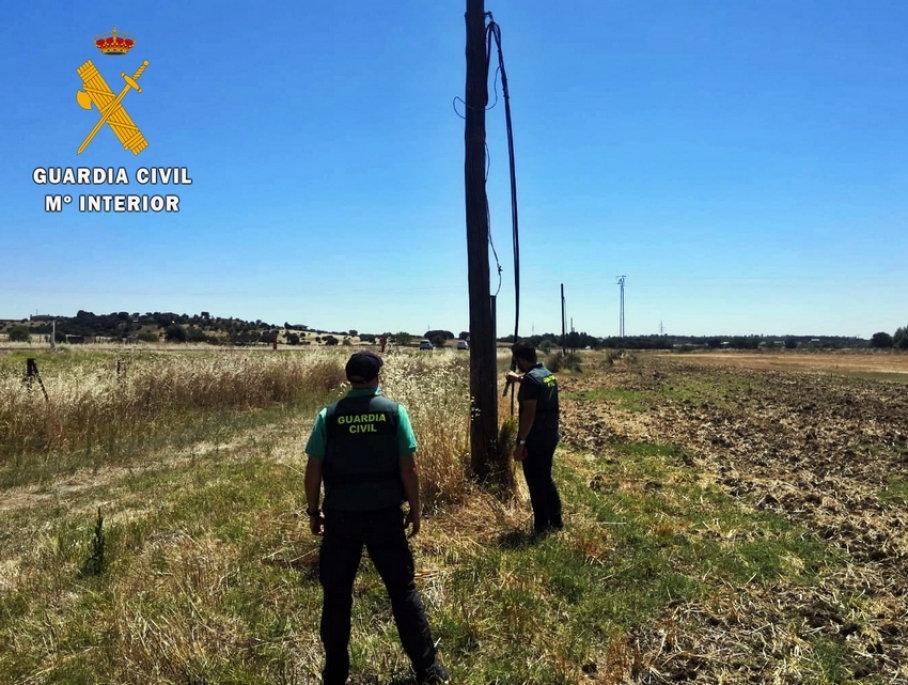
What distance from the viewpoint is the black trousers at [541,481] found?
5777 mm

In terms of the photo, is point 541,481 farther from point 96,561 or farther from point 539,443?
point 96,561

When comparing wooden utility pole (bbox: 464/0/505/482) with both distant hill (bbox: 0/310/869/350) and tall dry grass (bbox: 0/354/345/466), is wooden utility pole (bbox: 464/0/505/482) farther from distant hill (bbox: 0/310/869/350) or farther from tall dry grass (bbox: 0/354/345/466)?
distant hill (bbox: 0/310/869/350)

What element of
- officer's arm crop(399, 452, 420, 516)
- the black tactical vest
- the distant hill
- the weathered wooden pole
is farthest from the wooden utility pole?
the distant hill

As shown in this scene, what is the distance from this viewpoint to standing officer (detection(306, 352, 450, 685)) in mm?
3346

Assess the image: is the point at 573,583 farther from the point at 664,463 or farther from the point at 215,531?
the point at 664,463

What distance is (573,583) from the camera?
464cm

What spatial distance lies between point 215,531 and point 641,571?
13.5ft

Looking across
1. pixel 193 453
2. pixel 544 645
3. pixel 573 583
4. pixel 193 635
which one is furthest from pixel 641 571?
pixel 193 453

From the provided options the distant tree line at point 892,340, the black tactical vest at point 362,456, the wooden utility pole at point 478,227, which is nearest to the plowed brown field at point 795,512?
the black tactical vest at point 362,456

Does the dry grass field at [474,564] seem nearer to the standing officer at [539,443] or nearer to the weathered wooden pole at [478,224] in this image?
the standing officer at [539,443]

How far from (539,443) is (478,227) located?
2.69 meters

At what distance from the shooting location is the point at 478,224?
691 centimetres

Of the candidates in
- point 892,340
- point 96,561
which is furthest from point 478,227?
point 892,340

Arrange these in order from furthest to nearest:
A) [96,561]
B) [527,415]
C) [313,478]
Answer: [527,415]
[96,561]
[313,478]
